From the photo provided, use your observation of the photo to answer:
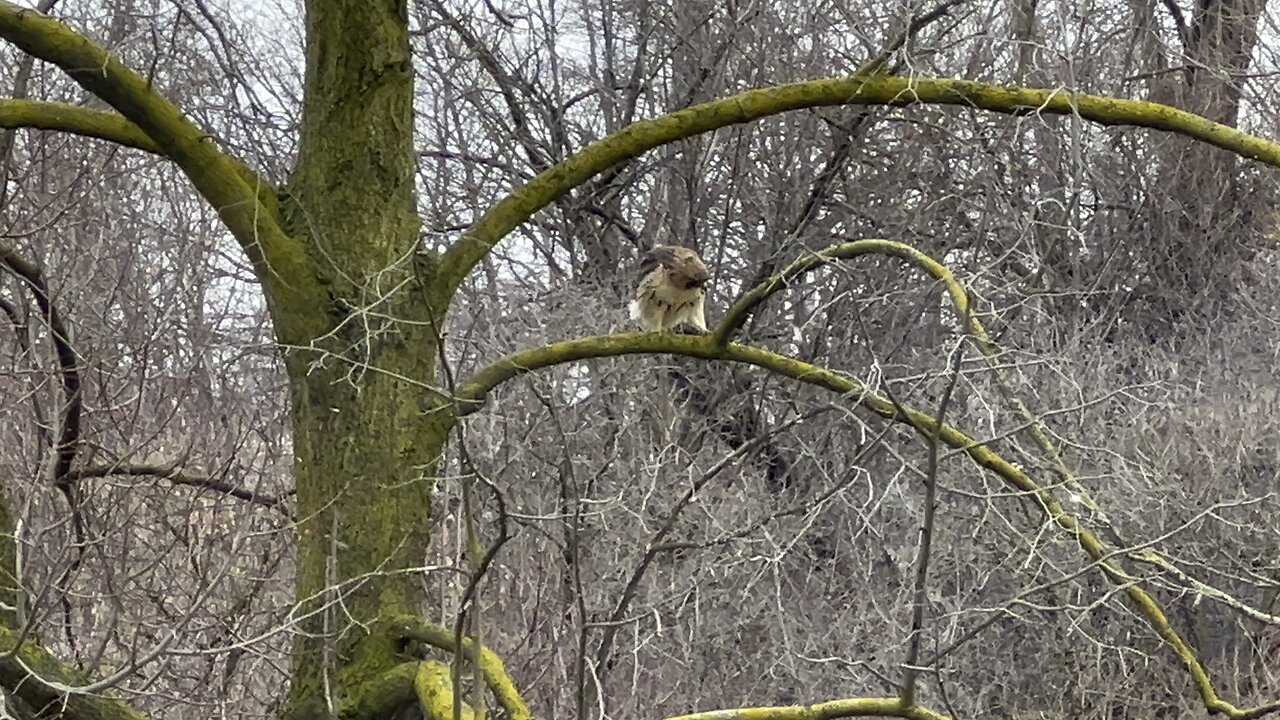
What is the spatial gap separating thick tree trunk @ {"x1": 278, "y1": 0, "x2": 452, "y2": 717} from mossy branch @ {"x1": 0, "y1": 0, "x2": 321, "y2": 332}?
0.25 feet

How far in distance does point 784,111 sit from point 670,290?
2102 mm

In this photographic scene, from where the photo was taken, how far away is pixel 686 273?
5859 millimetres

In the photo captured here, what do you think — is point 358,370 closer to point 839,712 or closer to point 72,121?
point 72,121

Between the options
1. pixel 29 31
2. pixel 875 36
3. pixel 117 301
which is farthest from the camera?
pixel 875 36

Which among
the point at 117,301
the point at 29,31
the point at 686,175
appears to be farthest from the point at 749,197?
the point at 29,31

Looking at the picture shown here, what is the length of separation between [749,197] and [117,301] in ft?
16.0

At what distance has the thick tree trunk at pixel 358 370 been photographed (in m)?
3.79

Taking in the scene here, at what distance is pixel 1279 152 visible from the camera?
12.6 feet

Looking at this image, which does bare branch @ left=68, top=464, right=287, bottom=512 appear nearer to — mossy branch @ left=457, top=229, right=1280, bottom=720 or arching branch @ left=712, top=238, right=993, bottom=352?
mossy branch @ left=457, top=229, right=1280, bottom=720

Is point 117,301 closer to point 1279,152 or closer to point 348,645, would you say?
point 348,645

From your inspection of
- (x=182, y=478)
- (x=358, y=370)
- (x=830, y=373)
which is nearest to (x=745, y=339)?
(x=182, y=478)

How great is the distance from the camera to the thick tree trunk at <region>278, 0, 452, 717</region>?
12.4 ft

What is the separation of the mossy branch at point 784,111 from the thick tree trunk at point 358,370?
0.59ft

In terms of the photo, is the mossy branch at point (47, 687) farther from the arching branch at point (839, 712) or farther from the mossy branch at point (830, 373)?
the arching branch at point (839, 712)
